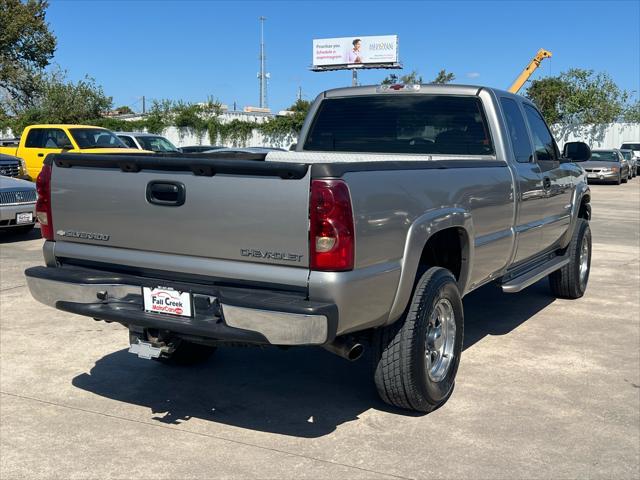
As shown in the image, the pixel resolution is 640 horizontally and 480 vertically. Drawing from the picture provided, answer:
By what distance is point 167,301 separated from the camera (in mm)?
3799

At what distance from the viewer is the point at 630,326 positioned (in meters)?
6.57

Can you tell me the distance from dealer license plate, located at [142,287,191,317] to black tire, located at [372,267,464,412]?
1.12m

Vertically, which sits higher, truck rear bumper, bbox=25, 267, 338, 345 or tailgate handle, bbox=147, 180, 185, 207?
tailgate handle, bbox=147, 180, 185, 207

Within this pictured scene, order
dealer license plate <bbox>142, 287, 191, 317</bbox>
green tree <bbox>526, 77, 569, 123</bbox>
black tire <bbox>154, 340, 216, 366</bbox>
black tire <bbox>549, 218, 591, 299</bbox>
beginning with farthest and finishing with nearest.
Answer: green tree <bbox>526, 77, 569, 123</bbox>, black tire <bbox>549, 218, 591, 299</bbox>, black tire <bbox>154, 340, 216, 366</bbox>, dealer license plate <bbox>142, 287, 191, 317</bbox>

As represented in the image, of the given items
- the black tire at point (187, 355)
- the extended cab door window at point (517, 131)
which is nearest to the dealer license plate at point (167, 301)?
the black tire at point (187, 355)

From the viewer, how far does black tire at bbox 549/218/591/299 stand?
7.44 m

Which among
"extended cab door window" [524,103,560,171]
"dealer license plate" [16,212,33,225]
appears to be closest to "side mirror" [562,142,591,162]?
"extended cab door window" [524,103,560,171]

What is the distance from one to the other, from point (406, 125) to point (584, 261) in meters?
3.22

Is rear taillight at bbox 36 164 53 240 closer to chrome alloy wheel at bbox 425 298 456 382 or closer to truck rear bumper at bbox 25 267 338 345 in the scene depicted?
truck rear bumper at bbox 25 267 338 345

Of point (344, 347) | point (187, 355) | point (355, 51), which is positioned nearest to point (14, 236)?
point (187, 355)

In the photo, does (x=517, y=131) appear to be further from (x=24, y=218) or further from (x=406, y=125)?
(x=24, y=218)

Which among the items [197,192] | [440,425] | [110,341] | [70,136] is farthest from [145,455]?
[70,136]

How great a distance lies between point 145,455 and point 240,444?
0.51m

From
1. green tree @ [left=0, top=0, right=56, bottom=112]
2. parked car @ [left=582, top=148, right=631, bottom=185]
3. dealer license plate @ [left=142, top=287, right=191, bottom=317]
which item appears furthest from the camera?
green tree @ [left=0, top=0, right=56, bottom=112]
